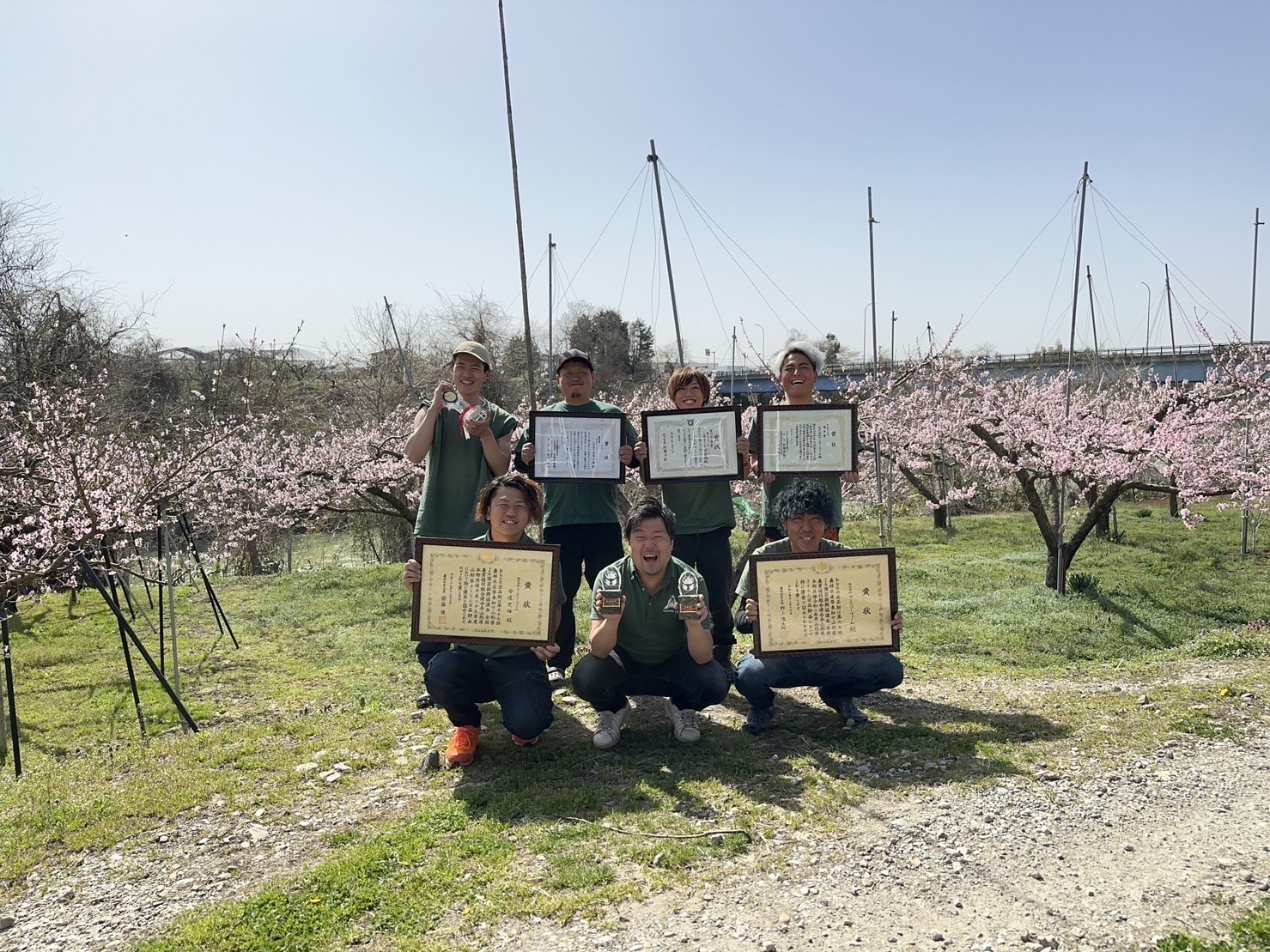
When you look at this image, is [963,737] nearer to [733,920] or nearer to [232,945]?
[733,920]

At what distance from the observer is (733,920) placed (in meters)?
2.89

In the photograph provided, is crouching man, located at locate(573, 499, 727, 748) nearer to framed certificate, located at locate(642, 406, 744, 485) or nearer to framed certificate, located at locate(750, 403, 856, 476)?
framed certificate, located at locate(642, 406, 744, 485)

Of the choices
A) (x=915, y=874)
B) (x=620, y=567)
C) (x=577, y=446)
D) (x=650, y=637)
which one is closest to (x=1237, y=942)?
(x=915, y=874)

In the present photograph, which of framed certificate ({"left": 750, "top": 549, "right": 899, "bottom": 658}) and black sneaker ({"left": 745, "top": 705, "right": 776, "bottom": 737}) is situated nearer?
framed certificate ({"left": 750, "top": 549, "right": 899, "bottom": 658})

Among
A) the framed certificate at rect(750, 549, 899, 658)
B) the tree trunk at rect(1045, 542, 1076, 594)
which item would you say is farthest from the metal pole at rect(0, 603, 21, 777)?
the tree trunk at rect(1045, 542, 1076, 594)

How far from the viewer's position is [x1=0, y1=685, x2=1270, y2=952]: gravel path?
2.79 m

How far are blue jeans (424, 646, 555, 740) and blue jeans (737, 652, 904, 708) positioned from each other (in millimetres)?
1138

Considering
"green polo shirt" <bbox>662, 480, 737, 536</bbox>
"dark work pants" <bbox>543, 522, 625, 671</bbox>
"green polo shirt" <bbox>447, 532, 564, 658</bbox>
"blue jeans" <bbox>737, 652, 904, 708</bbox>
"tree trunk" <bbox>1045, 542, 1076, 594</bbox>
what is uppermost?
"green polo shirt" <bbox>662, 480, 737, 536</bbox>

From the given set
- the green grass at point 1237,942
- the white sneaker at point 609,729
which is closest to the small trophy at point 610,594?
the white sneaker at point 609,729

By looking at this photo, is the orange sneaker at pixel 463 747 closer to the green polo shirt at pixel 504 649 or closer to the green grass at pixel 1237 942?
the green polo shirt at pixel 504 649

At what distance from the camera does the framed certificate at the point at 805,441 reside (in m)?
5.23

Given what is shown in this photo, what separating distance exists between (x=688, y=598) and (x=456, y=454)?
1.83m

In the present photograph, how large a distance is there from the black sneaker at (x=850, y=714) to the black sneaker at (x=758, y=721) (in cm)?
43

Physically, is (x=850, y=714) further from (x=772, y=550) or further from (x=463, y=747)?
(x=463, y=747)
